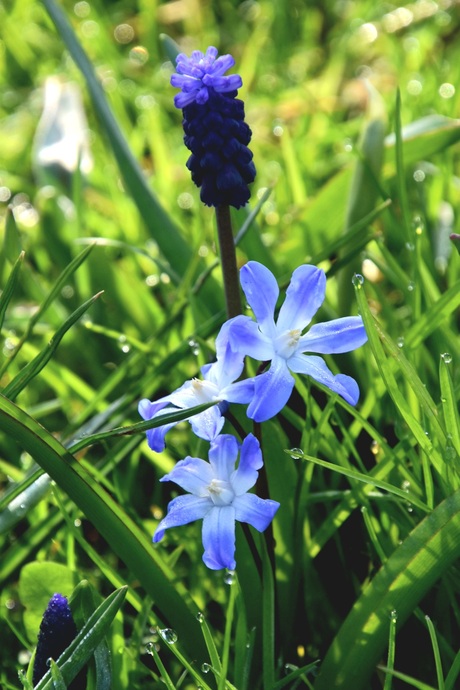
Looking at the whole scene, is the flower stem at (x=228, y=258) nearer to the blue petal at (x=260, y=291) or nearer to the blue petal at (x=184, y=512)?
the blue petal at (x=260, y=291)

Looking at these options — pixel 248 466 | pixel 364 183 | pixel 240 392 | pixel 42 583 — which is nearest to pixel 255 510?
pixel 248 466

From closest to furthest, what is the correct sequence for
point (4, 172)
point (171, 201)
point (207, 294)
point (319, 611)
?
point (319, 611) → point (207, 294) → point (171, 201) → point (4, 172)

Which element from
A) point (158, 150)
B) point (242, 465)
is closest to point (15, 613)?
point (242, 465)

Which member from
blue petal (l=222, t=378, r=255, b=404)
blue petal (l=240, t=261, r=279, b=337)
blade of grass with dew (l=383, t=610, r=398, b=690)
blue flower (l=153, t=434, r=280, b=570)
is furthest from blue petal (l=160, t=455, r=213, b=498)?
blade of grass with dew (l=383, t=610, r=398, b=690)

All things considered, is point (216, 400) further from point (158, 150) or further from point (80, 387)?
point (158, 150)

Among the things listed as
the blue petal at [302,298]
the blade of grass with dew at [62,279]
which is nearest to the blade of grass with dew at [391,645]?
the blue petal at [302,298]

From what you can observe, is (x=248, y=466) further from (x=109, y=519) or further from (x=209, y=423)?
(x=109, y=519)

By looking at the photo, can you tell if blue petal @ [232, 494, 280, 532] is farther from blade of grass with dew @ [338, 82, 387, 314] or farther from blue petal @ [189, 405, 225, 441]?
blade of grass with dew @ [338, 82, 387, 314]
